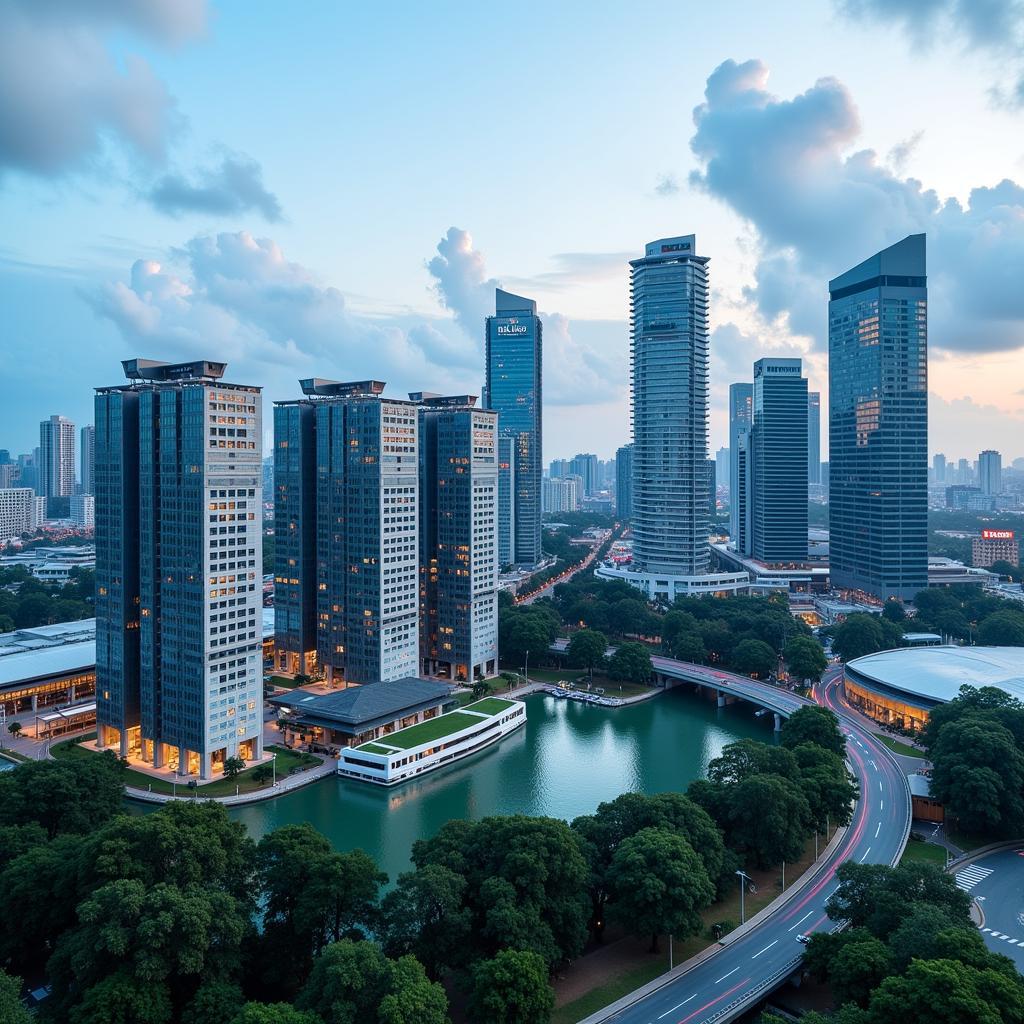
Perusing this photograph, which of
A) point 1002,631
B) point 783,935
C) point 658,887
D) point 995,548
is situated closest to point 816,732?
point 783,935

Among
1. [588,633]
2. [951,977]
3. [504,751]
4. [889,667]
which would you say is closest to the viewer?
[951,977]

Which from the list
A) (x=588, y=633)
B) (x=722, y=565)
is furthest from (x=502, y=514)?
(x=588, y=633)

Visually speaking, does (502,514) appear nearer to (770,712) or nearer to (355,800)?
(770,712)

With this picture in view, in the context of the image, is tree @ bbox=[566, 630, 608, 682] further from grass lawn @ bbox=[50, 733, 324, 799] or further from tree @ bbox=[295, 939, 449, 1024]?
tree @ bbox=[295, 939, 449, 1024]

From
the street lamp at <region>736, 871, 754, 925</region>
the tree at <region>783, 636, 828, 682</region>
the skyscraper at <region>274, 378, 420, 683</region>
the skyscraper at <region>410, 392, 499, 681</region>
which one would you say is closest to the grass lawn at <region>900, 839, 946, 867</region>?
the street lamp at <region>736, 871, 754, 925</region>

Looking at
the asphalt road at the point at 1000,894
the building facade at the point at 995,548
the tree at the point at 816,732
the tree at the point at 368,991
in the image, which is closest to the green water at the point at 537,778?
the tree at the point at 816,732

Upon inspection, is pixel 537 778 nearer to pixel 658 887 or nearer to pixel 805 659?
pixel 658 887
